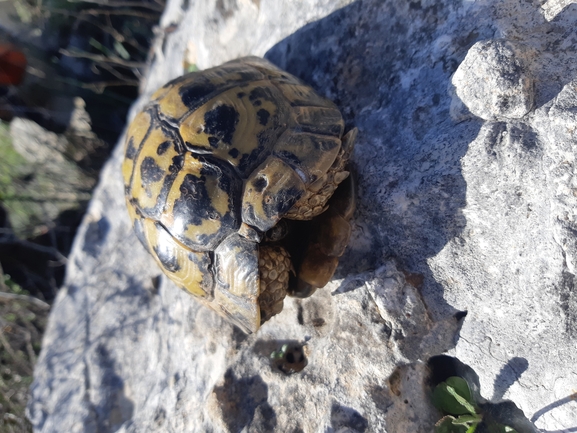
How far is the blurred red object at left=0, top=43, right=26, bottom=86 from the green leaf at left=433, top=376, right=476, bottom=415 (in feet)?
12.8

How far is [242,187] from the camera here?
5.17 ft

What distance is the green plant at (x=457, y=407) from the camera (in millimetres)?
1514

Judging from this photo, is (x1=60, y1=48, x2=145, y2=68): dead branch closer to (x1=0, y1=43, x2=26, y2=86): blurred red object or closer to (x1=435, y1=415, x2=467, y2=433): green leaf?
(x1=0, y1=43, x2=26, y2=86): blurred red object

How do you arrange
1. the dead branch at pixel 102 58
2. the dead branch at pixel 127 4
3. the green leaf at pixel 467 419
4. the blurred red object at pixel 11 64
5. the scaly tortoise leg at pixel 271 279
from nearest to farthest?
the green leaf at pixel 467 419
the scaly tortoise leg at pixel 271 279
the dead branch at pixel 127 4
the dead branch at pixel 102 58
the blurred red object at pixel 11 64

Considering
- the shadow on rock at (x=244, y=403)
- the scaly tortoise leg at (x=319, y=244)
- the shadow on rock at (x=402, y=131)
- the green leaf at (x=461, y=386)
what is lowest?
the shadow on rock at (x=244, y=403)

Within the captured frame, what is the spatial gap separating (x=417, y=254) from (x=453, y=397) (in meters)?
0.50

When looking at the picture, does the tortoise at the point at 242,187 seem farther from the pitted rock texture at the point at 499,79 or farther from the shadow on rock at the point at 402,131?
the pitted rock texture at the point at 499,79

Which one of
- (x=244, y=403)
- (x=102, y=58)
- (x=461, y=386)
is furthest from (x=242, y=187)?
(x=102, y=58)

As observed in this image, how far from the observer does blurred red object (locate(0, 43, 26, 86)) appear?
366 cm

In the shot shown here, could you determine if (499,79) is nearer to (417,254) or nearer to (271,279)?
(417,254)

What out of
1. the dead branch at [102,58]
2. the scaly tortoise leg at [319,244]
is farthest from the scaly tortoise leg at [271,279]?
the dead branch at [102,58]

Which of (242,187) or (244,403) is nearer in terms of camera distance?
(242,187)

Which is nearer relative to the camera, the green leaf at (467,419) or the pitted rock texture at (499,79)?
the pitted rock texture at (499,79)

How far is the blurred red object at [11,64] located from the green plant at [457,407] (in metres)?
3.89
